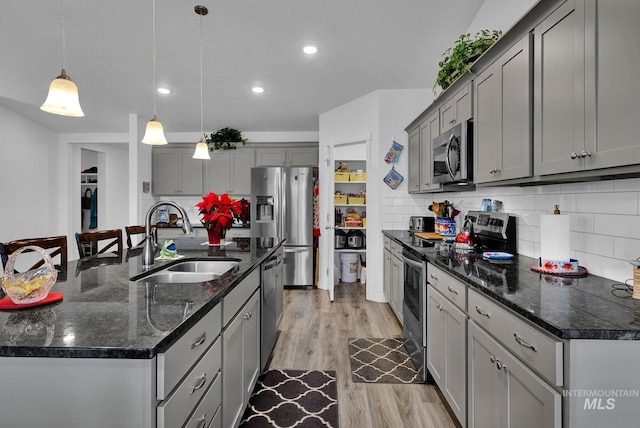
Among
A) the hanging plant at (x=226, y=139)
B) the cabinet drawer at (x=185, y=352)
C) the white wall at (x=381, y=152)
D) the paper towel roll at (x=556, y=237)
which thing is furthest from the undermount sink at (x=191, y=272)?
the hanging plant at (x=226, y=139)

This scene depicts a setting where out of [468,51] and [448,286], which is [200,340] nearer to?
[448,286]

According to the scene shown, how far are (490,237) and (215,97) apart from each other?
3.72 m

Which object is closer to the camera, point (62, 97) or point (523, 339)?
point (523, 339)

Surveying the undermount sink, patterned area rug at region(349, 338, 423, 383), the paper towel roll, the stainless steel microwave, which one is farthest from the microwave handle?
the undermount sink

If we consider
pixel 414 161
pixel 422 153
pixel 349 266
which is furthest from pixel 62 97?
pixel 349 266

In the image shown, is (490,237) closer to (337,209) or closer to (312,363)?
(312,363)

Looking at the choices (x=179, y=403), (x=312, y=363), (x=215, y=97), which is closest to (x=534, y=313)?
(x=179, y=403)

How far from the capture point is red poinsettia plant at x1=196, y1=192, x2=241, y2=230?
2596 mm

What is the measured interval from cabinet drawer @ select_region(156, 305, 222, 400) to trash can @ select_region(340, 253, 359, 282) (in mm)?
4215

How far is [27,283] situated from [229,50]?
2.82m

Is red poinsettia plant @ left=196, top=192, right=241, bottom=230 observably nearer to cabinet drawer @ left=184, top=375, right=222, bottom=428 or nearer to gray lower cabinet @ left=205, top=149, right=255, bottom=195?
cabinet drawer @ left=184, top=375, right=222, bottom=428

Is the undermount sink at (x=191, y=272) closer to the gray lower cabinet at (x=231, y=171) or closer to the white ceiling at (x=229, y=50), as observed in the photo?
the white ceiling at (x=229, y=50)

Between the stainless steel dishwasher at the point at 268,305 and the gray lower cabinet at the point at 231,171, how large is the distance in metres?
3.26

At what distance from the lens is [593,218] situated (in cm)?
170
